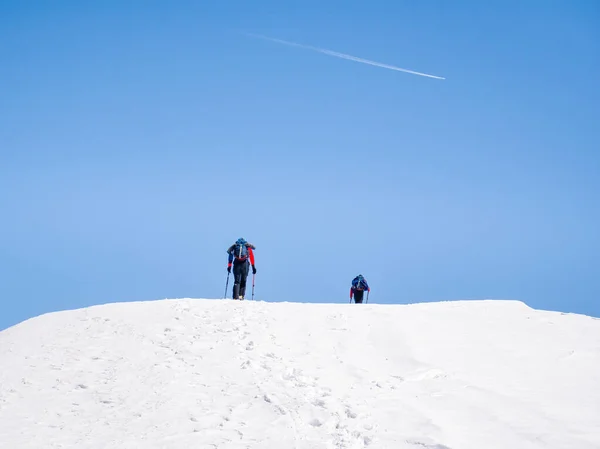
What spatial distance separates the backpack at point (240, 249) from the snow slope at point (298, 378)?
3823 mm

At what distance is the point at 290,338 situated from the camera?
13383 millimetres

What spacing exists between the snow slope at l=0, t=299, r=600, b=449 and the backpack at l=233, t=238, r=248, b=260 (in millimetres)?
3823

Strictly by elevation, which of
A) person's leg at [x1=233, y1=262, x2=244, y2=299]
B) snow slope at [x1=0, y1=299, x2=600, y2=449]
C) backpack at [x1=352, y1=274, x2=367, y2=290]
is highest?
backpack at [x1=352, y1=274, x2=367, y2=290]

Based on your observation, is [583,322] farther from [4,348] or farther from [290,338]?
[4,348]

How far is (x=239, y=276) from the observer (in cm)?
1975

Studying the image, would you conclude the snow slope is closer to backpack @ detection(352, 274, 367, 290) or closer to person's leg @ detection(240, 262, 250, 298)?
person's leg @ detection(240, 262, 250, 298)

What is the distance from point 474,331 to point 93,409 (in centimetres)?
966

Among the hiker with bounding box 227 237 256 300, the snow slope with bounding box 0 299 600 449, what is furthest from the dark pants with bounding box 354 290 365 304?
the snow slope with bounding box 0 299 600 449

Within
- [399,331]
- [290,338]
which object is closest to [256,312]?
[290,338]

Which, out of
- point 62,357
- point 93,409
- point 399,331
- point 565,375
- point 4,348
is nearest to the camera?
point 93,409

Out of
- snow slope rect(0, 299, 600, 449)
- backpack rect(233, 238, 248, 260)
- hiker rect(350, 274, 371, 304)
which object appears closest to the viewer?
snow slope rect(0, 299, 600, 449)

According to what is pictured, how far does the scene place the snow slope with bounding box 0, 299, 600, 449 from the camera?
8242 mm

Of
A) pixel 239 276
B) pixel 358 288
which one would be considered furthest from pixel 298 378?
pixel 358 288

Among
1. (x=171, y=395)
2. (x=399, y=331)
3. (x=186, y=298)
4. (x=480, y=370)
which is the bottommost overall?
(x=171, y=395)
